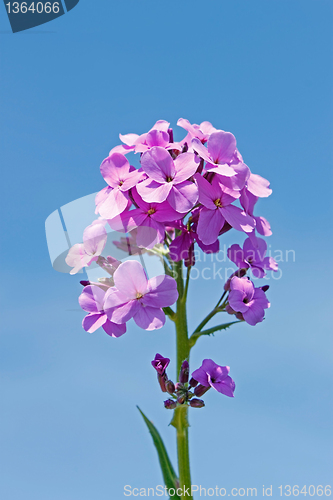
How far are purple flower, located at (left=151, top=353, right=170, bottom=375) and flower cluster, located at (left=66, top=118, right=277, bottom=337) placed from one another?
29 centimetres

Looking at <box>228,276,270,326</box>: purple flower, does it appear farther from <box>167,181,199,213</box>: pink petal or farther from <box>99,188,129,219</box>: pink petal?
<box>99,188,129,219</box>: pink petal

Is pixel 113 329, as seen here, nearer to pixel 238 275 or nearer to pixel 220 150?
pixel 238 275

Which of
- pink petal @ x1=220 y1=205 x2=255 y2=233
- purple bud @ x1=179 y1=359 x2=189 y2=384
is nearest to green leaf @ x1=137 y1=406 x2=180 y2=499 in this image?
purple bud @ x1=179 y1=359 x2=189 y2=384

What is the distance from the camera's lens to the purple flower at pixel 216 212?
2.54 meters

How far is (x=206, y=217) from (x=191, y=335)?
2.58 ft

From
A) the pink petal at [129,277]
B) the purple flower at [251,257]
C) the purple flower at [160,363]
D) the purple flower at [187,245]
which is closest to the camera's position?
the pink petal at [129,277]

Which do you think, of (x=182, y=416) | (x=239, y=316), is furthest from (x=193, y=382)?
(x=239, y=316)

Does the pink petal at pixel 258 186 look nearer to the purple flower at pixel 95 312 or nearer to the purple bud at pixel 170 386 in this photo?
the purple flower at pixel 95 312

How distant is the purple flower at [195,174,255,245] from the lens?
2.54 m

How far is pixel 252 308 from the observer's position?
2621 mm

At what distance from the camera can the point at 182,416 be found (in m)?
2.75

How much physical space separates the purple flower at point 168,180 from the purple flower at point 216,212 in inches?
4.3

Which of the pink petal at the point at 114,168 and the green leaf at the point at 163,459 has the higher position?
the pink petal at the point at 114,168

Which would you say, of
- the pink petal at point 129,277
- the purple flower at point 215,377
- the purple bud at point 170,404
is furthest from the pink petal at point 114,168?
the purple bud at point 170,404
